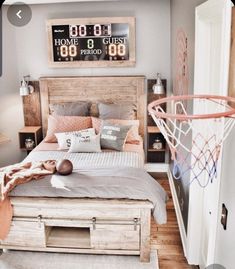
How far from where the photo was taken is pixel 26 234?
3062 millimetres

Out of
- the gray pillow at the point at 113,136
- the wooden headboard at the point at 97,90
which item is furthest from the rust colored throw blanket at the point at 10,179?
the wooden headboard at the point at 97,90

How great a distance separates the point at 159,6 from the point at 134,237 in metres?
3.19

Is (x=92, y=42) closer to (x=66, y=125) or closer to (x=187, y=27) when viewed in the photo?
(x=66, y=125)

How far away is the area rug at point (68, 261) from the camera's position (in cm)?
297

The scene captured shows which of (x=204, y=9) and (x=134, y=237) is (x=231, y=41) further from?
(x=134, y=237)

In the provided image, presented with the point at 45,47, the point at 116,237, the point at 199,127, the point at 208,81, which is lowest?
the point at 116,237

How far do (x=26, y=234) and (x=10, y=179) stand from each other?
0.55 m

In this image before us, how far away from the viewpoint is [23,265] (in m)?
3.00

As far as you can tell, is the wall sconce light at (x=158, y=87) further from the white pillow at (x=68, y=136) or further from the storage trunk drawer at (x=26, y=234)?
the storage trunk drawer at (x=26, y=234)

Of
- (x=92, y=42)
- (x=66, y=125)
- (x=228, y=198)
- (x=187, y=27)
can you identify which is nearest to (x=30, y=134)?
(x=66, y=125)

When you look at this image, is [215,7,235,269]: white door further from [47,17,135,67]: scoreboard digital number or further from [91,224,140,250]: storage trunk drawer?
[47,17,135,67]: scoreboard digital number

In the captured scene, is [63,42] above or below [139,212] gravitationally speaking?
above

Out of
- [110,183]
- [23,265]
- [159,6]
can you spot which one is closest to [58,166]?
[110,183]

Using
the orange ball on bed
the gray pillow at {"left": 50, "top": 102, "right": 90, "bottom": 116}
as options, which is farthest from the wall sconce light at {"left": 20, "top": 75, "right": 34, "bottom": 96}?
Answer: the orange ball on bed
